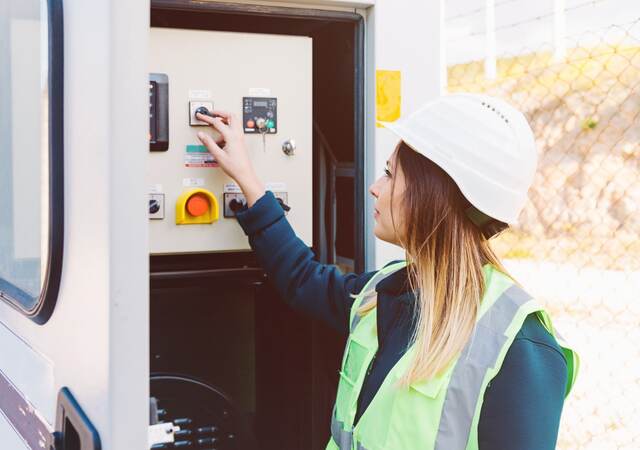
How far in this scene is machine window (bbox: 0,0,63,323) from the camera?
93 cm

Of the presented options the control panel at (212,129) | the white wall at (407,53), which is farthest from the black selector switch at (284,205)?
the white wall at (407,53)

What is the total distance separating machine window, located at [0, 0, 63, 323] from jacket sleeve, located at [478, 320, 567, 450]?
0.80 m

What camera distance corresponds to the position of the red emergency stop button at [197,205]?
6.15ft

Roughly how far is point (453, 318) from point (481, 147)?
35 centimetres

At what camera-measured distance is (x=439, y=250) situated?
148cm

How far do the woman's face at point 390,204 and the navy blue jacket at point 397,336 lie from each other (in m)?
0.10

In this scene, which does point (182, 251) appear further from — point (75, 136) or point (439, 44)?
point (75, 136)

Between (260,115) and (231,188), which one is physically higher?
(260,115)

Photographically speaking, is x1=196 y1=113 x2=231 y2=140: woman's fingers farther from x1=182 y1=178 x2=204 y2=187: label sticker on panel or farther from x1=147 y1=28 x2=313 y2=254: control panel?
x1=182 y1=178 x2=204 y2=187: label sticker on panel

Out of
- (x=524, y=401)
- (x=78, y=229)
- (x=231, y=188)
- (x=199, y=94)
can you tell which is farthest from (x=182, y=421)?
(x=78, y=229)

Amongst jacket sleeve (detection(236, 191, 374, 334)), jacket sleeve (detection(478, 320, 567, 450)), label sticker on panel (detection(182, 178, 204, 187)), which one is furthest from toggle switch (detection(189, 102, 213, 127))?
jacket sleeve (detection(478, 320, 567, 450))

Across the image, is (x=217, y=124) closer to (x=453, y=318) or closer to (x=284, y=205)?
(x=284, y=205)

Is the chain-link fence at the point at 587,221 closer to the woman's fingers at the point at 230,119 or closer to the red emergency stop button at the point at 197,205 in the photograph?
the woman's fingers at the point at 230,119

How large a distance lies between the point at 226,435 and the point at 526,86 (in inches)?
403
